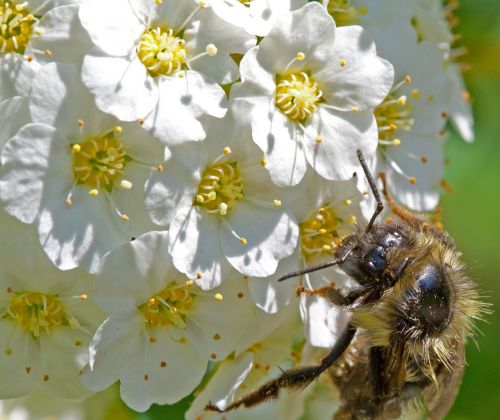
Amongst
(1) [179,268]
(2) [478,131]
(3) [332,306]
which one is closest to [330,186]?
(3) [332,306]

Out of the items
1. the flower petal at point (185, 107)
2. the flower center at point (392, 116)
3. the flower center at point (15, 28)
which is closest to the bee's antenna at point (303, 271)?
the flower petal at point (185, 107)

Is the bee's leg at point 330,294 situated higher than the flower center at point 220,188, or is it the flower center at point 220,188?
the flower center at point 220,188

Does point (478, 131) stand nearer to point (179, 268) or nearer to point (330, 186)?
point (330, 186)

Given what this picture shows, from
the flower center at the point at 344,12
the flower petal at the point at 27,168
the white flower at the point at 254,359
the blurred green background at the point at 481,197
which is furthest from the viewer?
the blurred green background at the point at 481,197

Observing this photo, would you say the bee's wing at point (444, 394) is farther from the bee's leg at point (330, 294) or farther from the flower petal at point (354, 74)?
the flower petal at point (354, 74)

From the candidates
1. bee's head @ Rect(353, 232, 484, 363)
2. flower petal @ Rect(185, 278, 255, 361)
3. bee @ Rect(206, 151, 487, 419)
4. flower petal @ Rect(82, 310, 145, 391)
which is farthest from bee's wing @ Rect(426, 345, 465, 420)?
flower petal @ Rect(82, 310, 145, 391)
